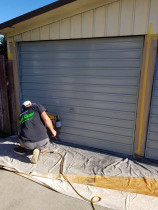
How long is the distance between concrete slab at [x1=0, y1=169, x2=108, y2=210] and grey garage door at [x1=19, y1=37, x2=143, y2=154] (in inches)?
64.4

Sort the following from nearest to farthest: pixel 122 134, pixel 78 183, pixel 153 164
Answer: pixel 78 183 → pixel 153 164 → pixel 122 134

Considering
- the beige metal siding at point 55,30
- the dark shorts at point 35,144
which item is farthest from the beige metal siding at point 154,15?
the dark shorts at point 35,144

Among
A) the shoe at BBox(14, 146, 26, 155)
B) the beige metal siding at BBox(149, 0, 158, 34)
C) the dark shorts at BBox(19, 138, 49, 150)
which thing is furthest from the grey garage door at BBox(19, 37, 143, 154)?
the shoe at BBox(14, 146, 26, 155)

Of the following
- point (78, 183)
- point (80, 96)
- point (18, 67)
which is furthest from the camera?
point (18, 67)

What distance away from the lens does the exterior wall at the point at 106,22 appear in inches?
117

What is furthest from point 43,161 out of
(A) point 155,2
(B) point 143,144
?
(A) point 155,2

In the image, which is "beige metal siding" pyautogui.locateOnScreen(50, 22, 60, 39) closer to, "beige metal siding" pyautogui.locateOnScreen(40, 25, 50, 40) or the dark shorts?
"beige metal siding" pyautogui.locateOnScreen(40, 25, 50, 40)

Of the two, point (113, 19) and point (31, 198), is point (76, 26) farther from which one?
point (31, 198)

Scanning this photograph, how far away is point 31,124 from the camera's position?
3354 millimetres

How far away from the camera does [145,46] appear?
10.2 ft

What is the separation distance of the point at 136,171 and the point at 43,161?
186cm

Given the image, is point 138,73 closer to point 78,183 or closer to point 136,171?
point 136,171

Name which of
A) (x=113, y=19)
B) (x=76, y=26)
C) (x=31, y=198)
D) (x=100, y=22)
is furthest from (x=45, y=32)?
(x=31, y=198)

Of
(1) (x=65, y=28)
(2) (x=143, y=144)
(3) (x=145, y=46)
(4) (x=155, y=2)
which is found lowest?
(2) (x=143, y=144)
